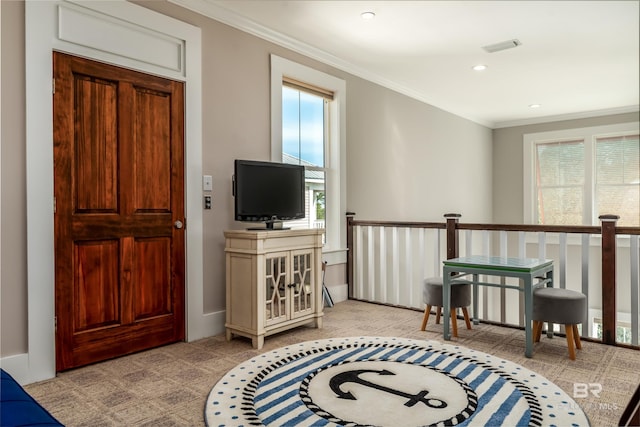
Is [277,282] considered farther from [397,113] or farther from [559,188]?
[559,188]

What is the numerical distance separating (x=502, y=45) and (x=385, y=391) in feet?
11.7

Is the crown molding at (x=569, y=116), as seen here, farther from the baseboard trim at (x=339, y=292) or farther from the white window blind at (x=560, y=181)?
the baseboard trim at (x=339, y=292)

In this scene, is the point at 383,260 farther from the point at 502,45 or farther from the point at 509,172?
the point at 509,172

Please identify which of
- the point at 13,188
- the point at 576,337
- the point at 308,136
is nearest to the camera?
the point at 13,188

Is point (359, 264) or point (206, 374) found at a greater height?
point (359, 264)

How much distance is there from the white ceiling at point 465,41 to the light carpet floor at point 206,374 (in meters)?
2.65

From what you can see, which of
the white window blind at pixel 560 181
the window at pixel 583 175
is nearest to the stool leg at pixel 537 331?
the window at pixel 583 175

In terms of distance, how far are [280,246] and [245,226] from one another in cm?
59

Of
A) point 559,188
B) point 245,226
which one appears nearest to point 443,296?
point 245,226

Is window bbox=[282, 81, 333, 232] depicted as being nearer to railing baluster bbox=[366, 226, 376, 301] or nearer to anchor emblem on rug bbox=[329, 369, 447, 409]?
railing baluster bbox=[366, 226, 376, 301]

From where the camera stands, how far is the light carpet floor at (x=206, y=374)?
2.15 metres

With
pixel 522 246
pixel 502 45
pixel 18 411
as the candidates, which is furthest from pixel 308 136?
pixel 18 411

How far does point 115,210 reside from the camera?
294cm

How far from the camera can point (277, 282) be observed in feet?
10.9
